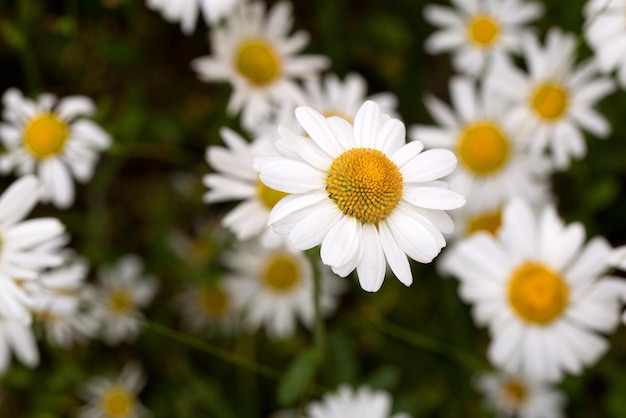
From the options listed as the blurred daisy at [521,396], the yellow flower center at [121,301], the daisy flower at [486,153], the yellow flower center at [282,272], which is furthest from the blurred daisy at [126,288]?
the blurred daisy at [521,396]

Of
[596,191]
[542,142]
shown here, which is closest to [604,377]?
[596,191]

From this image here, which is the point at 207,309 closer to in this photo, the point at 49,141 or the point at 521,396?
the point at 49,141

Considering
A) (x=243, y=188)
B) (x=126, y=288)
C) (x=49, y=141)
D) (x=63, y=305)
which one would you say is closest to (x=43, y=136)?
(x=49, y=141)

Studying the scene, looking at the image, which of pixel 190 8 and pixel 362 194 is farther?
pixel 190 8

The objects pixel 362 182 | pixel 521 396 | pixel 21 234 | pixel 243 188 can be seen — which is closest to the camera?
pixel 362 182

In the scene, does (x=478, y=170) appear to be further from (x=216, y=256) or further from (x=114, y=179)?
(x=114, y=179)

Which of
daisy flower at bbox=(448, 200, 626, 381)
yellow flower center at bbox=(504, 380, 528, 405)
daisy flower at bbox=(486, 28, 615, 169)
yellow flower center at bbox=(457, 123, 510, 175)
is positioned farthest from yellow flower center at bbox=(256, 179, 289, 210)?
yellow flower center at bbox=(504, 380, 528, 405)
